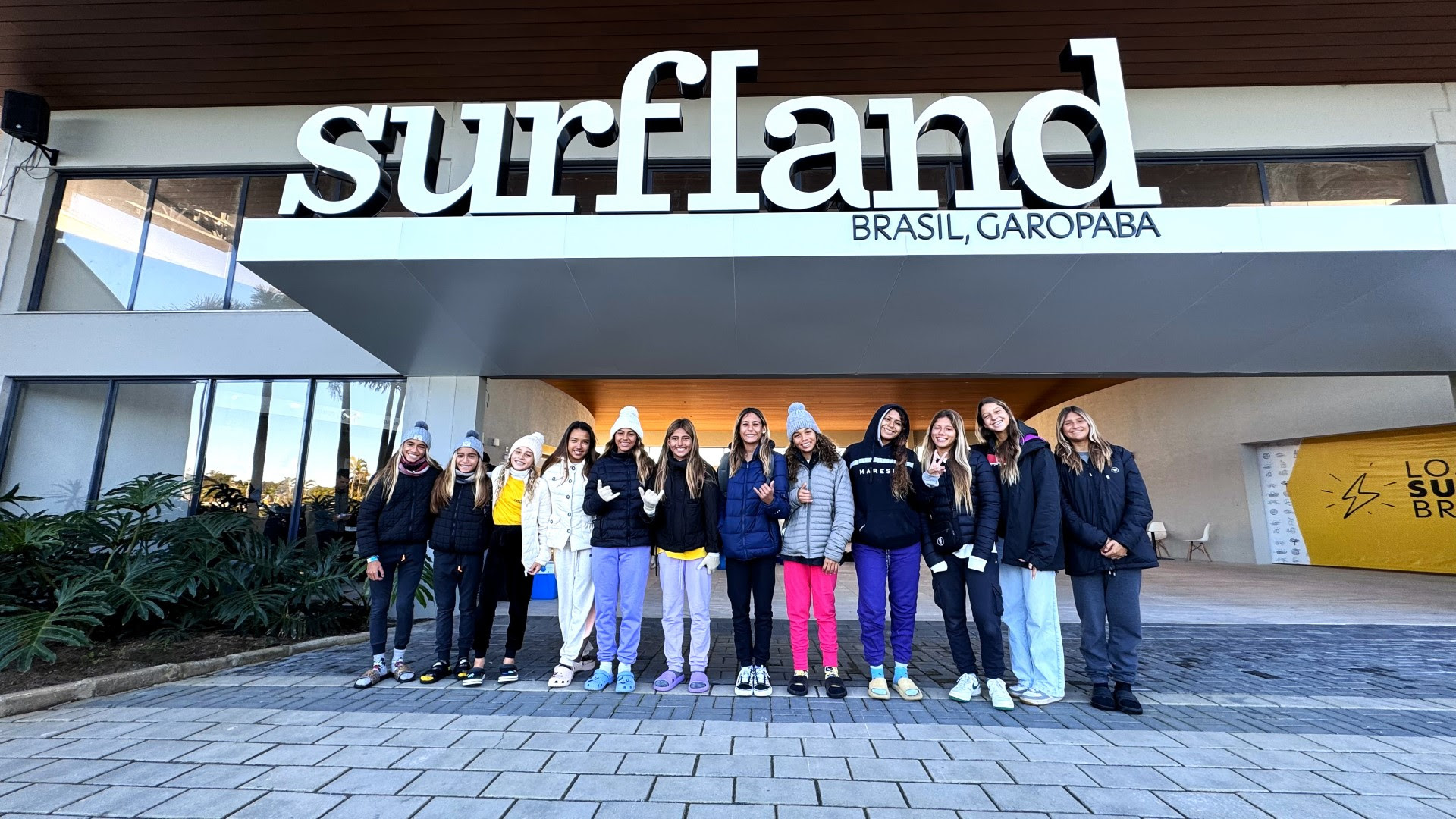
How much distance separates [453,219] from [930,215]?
13.4ft

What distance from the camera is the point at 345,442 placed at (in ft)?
27.0

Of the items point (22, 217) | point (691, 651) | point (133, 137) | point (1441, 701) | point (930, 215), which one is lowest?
point (1441, 701)

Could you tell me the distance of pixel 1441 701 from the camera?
12.5 ft

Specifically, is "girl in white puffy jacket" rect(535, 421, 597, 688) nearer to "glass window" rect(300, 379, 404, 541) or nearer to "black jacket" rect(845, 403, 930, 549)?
"black jacket" rect(845, 403, 930, 549)

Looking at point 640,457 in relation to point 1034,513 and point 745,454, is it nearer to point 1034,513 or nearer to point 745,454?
point 745,454

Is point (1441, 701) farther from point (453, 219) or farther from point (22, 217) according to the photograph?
point (22, 217)

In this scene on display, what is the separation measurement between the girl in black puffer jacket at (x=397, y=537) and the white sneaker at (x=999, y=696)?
3.86 meters

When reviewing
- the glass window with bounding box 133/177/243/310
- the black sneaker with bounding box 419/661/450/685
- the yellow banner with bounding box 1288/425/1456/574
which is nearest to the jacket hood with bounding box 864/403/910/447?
the black sneaker with bounding box 419/661/450/685

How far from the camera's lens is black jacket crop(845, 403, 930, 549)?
3877 mm

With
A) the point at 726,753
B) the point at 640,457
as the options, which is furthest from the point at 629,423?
the point at 726,753

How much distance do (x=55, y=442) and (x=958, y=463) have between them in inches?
459

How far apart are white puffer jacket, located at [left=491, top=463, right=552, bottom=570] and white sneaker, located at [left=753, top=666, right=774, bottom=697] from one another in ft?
5.67

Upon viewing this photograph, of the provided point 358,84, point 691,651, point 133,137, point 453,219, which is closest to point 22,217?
point 133,137

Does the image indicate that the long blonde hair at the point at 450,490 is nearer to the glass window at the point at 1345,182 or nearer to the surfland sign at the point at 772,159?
the surfland sign at the point at 772,159
